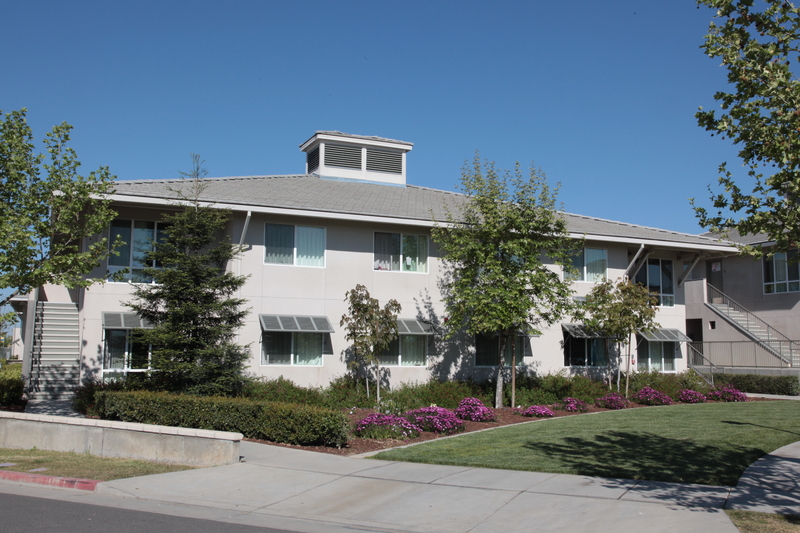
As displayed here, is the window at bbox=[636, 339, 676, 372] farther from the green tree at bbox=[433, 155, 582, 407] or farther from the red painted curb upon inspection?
the red painted curb

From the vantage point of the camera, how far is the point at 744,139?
8.26 m

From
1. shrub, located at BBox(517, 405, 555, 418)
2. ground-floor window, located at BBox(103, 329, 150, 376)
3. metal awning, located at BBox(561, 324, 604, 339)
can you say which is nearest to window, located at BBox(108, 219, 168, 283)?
ground-floor window, located at BBox(103, 329, 150, 376)

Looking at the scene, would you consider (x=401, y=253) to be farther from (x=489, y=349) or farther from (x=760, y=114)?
(x=760, y=114)

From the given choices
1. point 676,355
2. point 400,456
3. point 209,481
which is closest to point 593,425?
point 400,456

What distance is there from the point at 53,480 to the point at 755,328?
101 feet

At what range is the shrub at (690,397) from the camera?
22.4 metres

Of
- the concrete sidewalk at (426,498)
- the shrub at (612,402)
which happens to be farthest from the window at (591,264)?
the concrete sidewalk at (426,498)

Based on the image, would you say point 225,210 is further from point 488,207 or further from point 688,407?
point 688,407

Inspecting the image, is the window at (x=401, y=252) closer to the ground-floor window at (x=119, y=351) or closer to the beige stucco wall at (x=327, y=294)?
the beige stucco wall at (x=327, y=294)

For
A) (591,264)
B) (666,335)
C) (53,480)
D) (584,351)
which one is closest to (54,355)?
(53,480)

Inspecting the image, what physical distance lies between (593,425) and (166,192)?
13285mm

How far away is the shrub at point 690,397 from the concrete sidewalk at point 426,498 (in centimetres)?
1392

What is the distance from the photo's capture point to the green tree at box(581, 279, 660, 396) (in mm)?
21766

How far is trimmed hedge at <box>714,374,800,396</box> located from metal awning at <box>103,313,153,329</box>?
830 inches
